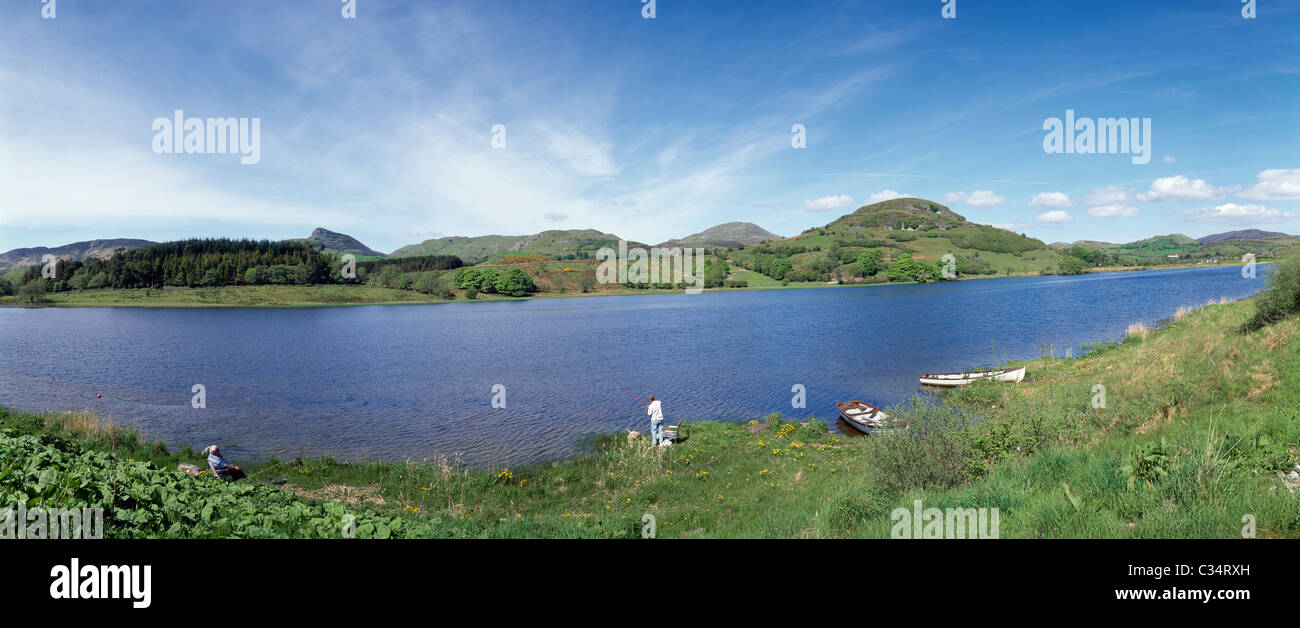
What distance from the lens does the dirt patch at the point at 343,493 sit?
45.5 feet

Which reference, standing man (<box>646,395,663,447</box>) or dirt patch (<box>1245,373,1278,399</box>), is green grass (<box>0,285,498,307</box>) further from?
dirt patch (<box>1245,373,1278,399</box>)

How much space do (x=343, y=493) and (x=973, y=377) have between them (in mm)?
27617

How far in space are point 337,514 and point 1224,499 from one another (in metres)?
11.1

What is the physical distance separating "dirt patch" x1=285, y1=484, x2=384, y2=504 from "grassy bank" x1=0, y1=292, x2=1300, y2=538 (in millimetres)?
114

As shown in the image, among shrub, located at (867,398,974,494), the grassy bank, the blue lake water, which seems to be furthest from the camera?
the blue lake water

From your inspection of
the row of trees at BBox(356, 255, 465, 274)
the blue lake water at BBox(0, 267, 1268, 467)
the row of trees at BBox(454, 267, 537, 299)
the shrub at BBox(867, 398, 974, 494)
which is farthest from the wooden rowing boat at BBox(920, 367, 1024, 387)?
the row of trees at BBox(356, 255, 465, 274)

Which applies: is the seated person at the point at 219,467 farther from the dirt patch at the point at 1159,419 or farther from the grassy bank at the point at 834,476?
the dirt patch at the point at 1159,419

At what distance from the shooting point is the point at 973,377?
85.3 feet

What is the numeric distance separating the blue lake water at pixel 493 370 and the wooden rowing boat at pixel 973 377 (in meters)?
1.39

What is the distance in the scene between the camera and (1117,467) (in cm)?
652

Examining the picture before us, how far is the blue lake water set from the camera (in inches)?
917

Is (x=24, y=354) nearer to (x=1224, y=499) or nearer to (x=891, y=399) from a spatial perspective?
(x=891, y=399)
